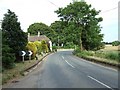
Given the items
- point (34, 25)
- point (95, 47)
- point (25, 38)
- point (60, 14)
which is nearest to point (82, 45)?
point (95, 47)

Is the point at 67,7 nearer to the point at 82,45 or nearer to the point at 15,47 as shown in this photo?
the point at 82,45

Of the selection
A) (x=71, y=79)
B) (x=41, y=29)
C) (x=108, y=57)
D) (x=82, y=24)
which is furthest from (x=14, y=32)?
(x=41, y=29)

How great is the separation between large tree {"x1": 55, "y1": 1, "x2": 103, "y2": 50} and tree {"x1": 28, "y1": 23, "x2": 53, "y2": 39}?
6265 cm

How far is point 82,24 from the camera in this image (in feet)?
270

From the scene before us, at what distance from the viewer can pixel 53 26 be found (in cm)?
14938

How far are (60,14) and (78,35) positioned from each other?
26.6ft

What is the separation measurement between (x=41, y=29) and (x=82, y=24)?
67410mm

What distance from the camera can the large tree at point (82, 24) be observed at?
79.4 meters

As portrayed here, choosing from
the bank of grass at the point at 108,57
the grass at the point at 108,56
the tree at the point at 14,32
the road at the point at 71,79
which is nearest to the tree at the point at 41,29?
the grass at the point at 108,56

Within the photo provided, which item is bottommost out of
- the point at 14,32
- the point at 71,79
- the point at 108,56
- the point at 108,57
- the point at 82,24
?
the point at 71,79

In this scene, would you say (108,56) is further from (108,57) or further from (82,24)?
(82,24)

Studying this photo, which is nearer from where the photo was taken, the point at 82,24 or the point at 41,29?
the point at 82,24

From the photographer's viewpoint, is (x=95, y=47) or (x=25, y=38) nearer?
(x=25, y=38)

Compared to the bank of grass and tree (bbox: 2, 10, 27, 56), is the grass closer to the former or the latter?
the bank of grass
